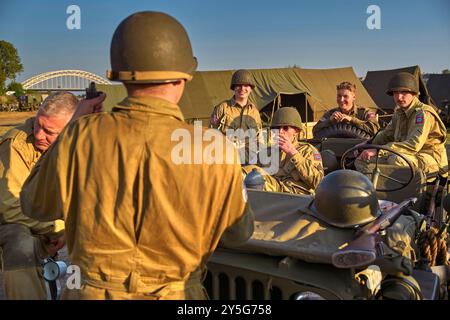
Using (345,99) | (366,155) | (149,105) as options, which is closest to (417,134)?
(366,155)

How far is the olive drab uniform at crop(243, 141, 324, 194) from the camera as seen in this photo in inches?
167

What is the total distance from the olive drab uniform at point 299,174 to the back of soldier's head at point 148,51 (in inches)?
94.3

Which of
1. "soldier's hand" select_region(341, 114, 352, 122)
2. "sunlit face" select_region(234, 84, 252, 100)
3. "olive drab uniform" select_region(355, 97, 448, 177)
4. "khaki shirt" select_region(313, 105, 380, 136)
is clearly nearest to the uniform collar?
"olive drab uniform" select_region(355, 97, 448, 177)

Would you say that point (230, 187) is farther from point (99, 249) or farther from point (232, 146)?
point (99, 249)

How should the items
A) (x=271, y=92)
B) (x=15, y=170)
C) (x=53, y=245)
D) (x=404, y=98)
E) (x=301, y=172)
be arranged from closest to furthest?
(x=15, y=170), (x=53, y=245), (x=301, y=172), (x=404, y=98), (x=271, y=92)

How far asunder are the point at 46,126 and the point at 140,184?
1533mm

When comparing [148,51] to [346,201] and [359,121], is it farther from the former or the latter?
[359,121]

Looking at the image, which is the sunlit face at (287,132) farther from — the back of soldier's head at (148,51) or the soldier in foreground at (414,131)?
the back of soldier's head at (148,51)

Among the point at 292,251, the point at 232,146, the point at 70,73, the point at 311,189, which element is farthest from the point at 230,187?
the point at 70,73

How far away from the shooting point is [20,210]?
309cm

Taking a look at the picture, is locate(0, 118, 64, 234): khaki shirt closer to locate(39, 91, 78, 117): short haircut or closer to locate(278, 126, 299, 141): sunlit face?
locate(39, 91, 78, 117): short haircut

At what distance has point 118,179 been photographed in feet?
5.74

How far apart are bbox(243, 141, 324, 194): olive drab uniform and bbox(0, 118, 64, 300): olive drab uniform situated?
1.83 metres

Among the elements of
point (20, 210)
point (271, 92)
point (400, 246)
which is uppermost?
point (271, 92)
